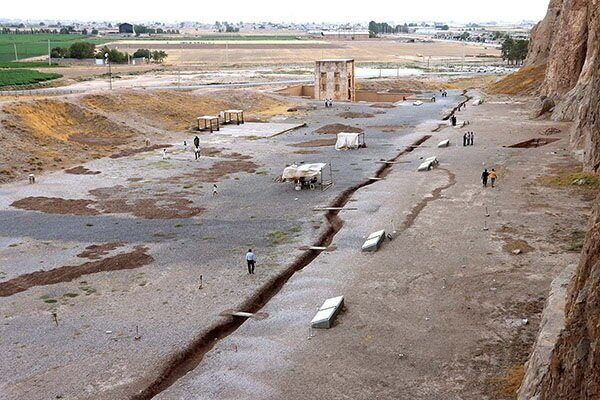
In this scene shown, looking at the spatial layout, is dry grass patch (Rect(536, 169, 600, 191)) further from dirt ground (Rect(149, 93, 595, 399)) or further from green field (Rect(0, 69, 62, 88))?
green field (Rect(0, 69, 62, 88))

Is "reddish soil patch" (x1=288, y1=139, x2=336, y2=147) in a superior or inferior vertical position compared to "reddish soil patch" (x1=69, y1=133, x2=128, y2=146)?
inferior

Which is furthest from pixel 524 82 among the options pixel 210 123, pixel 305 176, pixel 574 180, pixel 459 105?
pixel 305 176

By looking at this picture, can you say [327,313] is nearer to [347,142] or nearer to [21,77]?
[347,142]

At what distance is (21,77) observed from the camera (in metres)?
90.1

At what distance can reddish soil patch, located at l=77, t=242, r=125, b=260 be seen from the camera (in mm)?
27550

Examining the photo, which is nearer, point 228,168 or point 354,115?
point 228,168

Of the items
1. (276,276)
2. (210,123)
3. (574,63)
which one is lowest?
(276,276)

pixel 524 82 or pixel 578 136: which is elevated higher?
pixel 524 82

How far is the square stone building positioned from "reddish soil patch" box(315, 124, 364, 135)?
25.7 m

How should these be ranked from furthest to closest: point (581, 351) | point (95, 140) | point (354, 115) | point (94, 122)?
point (354, 115), point (94, 122), point (95, 140), point (581, 351)

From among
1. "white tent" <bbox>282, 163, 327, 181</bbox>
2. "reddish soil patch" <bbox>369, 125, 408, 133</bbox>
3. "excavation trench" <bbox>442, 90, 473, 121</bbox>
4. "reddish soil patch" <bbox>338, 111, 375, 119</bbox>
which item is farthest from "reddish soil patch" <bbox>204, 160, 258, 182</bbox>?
"excavation trench" <bbox>442, 90, 473, 121</bbox>

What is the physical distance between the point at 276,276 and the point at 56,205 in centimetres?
1651

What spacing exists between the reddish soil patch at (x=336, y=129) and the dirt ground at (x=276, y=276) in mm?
14287

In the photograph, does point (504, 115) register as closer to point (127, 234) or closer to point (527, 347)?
point (127, 234)
